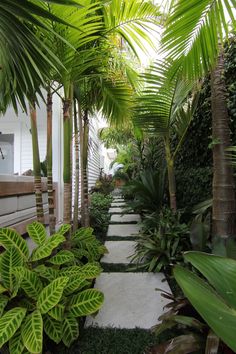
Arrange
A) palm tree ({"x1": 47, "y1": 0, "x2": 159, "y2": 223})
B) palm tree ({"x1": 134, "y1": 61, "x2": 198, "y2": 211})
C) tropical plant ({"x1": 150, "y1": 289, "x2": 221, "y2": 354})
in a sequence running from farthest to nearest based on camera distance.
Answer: palm tree ({"x1": 134, "y1": 61, "x2": 198, "y2": 211}) < palm tree ({"x1": 47, "y1": 0, "x2": 159, "y2": 223}) < tropical plant ({"x1": 150, "y1": 289, "x2": 221, "y2": 354})

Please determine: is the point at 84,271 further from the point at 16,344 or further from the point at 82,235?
the point at 82,235

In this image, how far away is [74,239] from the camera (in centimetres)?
276

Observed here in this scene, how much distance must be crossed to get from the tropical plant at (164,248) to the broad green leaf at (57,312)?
1487mm

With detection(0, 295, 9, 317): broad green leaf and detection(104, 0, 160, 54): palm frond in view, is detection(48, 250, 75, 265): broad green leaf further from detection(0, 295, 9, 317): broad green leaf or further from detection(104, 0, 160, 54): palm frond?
detection(104, 0, 160, 54): palm frond

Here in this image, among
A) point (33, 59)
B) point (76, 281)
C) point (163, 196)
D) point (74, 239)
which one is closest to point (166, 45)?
point (33, 59)

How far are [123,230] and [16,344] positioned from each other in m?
3.30

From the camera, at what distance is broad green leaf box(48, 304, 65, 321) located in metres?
1.64

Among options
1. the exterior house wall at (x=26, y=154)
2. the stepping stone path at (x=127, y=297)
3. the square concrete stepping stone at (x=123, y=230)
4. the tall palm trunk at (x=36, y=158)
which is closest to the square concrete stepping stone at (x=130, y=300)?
the stepping stone path at (x=127, y=297)

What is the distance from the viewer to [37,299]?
1729 mm

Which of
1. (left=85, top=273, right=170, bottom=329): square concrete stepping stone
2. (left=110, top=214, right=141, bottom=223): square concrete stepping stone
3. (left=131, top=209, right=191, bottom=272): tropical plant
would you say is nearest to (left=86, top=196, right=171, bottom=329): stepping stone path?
(left=85, top=273, right=170, bottom=329): square concrete stepping stone

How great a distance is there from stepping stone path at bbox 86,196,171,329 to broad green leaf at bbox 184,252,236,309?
4.21ft

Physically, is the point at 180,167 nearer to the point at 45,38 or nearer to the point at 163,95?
the point at 163,95

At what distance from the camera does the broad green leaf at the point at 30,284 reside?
5.65 feet

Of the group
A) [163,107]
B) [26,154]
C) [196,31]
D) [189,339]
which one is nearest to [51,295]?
[189,339]
